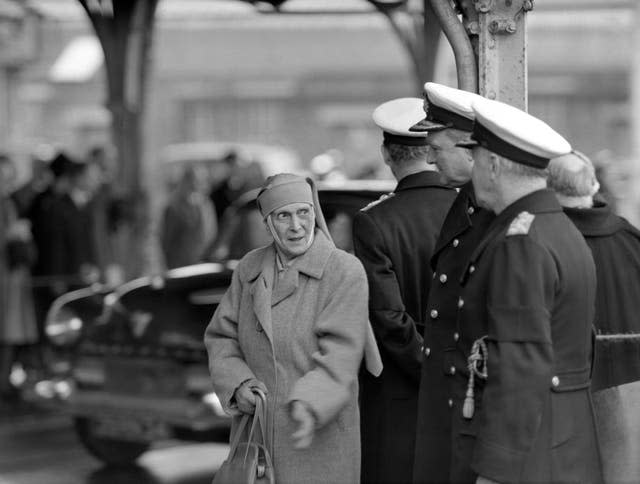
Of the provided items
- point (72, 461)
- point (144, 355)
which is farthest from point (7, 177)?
point (144, 355)

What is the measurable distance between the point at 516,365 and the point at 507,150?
2.04 ft

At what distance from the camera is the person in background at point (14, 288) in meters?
11.6

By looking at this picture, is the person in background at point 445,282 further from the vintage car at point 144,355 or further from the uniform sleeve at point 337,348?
the vintage car at point 144,355

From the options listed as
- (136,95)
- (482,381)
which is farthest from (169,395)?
(136,95)

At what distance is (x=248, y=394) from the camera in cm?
474

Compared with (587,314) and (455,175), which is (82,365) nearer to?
(455,175)

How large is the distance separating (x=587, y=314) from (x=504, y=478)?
53cm

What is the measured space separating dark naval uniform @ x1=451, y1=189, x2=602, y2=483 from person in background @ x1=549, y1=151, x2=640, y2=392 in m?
0.97

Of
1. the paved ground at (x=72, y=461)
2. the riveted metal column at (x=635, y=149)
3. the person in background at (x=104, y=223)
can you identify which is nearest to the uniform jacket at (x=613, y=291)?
the paved ground at (x=72, y=461)

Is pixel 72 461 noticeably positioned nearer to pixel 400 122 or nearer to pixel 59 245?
pixel 59 245

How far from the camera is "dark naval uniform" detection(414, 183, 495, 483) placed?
4.55 metres

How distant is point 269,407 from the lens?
15.7ft

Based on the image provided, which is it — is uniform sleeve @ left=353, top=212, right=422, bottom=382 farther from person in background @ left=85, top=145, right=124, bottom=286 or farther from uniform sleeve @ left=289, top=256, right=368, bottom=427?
person in background @ left=85, top=145, right=124, bottom=286

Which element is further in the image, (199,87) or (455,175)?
(199,87)
